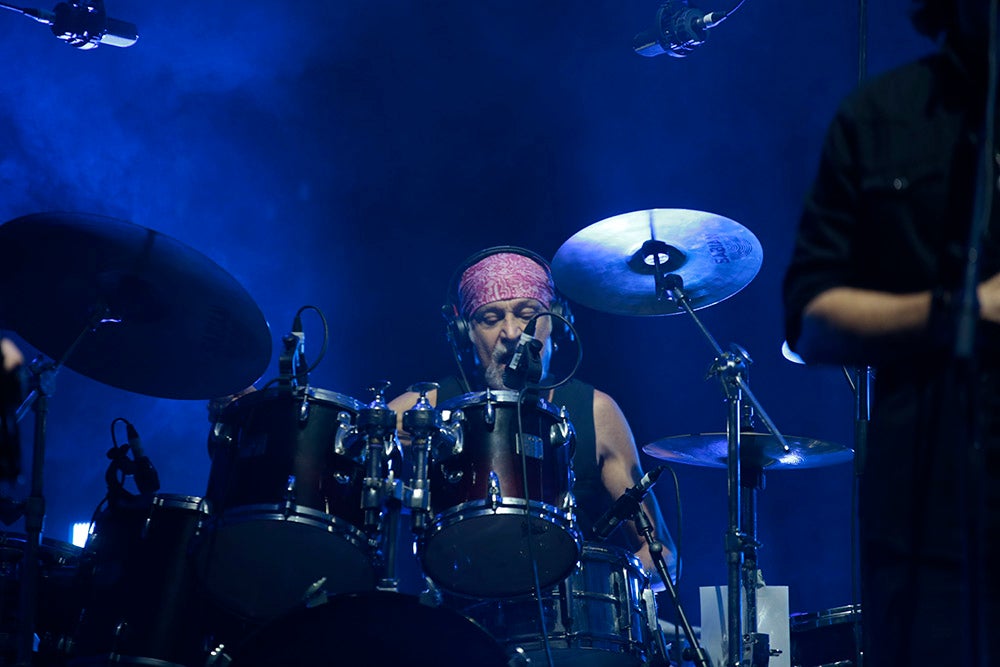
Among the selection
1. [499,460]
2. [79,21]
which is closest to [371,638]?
[499,460]

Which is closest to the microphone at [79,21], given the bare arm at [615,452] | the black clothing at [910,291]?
the bare arm at [615,452]

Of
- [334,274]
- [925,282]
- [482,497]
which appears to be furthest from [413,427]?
[334,274]

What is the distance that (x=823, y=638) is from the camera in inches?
179

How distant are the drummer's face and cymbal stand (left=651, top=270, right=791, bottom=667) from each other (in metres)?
1.22

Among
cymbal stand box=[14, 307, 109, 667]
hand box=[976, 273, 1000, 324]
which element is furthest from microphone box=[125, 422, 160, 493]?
hand box=[976, 273, 1000, 324]

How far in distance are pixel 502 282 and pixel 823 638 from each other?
2.15 metres

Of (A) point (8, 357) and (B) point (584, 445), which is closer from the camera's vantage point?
(A) point (8, 357)

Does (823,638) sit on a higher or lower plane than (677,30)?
lower

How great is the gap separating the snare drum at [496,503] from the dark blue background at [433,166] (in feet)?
8.82

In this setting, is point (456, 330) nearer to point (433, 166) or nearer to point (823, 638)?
point (433, 166)

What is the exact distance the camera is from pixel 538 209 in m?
6.96

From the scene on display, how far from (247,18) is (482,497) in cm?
406

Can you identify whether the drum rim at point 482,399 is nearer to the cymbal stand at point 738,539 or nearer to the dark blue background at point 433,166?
the cymbal stand at point 738,539

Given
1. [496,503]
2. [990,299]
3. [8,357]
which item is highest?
[496,503]
